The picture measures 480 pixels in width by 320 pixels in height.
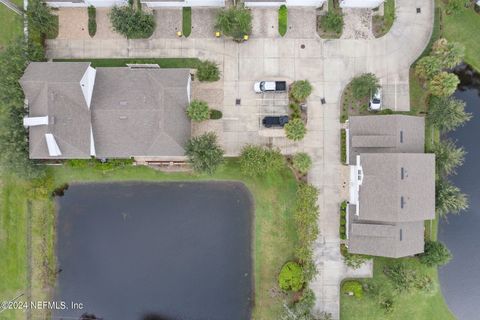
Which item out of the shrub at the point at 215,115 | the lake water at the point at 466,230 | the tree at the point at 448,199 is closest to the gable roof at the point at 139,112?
the shrub at the point at 215,115

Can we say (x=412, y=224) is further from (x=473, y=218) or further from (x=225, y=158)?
(x=225, y=158)

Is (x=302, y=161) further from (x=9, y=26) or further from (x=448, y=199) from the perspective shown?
(x=9, y=26)

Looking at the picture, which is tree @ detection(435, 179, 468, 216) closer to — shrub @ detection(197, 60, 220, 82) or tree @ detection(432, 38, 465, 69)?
tree @ detection(432, 38, 465, 69)

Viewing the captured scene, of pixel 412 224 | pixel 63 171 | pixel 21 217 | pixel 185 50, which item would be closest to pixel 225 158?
pixel 185 50

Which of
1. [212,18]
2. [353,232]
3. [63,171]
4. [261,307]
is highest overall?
[212,18]

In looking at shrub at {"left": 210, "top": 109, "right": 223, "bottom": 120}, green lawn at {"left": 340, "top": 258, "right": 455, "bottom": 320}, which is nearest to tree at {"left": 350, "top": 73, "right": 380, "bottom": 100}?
shrub at {"left": 210, "top": 109, "right": 223, "bottom": 120}
